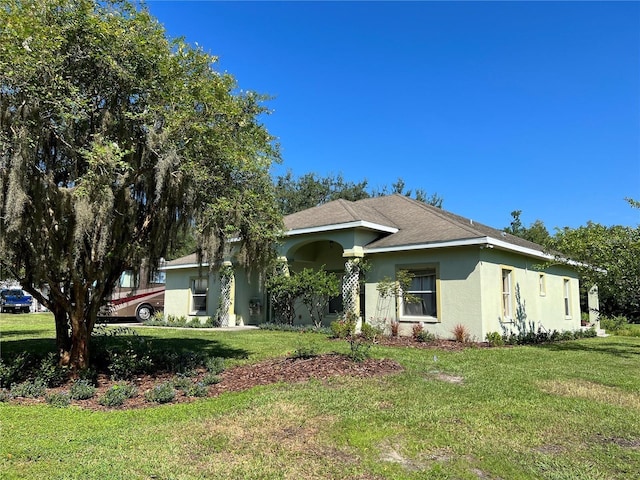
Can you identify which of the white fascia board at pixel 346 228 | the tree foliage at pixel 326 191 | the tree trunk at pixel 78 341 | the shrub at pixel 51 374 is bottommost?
the shrub at pixel 51 374

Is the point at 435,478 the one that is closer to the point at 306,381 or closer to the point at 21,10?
the point at 306,381

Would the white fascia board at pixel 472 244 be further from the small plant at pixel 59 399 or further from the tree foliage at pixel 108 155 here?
the small plant at pixel 59 399

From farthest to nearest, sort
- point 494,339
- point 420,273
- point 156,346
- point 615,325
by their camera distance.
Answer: point 615,325
point 420,273
point 494,339
point 156,346

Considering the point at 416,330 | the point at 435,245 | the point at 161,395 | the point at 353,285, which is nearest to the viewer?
the point at 161,395

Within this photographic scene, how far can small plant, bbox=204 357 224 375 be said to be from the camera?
26.2 feet

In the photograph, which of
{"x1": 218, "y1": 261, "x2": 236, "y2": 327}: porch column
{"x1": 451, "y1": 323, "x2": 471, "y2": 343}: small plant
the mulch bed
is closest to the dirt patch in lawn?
A: the mulch bed

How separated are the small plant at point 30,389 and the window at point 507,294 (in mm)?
11850

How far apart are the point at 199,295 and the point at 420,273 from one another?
34.9 ft

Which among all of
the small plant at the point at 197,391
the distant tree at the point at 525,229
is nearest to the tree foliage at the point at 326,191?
the distant tree at the point at 525,229

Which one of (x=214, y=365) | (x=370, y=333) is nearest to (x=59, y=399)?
(x=214, y=365)

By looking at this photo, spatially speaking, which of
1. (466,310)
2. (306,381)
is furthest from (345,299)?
(306,381)

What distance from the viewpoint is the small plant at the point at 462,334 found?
12.5m

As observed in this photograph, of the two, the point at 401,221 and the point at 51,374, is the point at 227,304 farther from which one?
the point at 51,374

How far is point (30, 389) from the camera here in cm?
634
